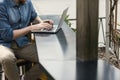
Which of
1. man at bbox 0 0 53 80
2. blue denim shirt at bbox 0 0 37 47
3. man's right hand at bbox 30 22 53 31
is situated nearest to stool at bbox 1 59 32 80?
man at bbox 0 0 53 80

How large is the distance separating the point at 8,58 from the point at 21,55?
1.17 ft

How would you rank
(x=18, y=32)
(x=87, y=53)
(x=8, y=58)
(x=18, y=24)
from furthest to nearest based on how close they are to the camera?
(x=18, y=24), (x=18, y=32), (x=8, y=58), (x=87, y=53)

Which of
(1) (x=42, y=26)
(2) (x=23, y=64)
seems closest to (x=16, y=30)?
(1) (x=42, y=26)

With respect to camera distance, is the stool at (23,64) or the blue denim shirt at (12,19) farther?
the stool at (23,64)

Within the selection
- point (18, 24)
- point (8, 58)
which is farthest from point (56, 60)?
point (18, 24)

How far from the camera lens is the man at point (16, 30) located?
2.29m

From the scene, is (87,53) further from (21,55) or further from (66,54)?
(21,55)

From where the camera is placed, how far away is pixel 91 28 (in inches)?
52.1

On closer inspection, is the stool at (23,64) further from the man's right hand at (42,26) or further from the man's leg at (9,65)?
the man's right hand at (42,26)

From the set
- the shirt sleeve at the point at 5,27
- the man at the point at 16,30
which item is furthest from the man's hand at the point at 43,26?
the shirt sleeve at the point at 5,27

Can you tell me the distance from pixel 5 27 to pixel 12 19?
6.0 inches

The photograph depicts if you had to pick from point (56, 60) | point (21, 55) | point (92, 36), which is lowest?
point (21, 55)

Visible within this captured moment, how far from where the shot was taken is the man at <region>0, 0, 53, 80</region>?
90.3 inches

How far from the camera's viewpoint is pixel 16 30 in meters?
2.45
